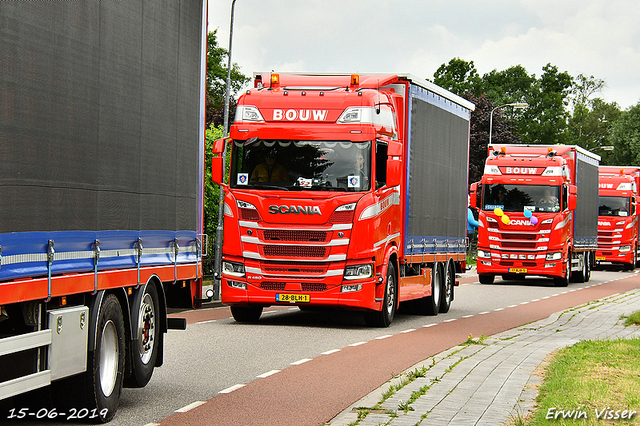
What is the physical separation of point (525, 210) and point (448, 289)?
9984mm

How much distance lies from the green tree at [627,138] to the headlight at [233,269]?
275 ft

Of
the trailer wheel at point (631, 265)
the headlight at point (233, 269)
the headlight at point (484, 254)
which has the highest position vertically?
the headlight at point (233, 269)

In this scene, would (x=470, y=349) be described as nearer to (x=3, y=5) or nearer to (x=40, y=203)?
(x=40, y=203)

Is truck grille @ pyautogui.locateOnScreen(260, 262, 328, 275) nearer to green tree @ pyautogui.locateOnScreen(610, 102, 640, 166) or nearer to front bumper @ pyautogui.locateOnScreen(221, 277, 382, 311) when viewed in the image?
front bumper @ pyautogui.locateOnScreen(221, 277, 382, 311)

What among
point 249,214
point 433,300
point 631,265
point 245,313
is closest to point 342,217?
point 249,214

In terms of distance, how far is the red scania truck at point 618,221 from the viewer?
46594 mm

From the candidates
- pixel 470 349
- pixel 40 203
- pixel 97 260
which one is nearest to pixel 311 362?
pixel 470 349

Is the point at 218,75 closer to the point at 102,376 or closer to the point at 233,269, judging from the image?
the point at 233,269

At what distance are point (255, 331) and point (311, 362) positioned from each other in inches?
150

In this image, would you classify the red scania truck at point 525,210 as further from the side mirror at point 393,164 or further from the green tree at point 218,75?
the green tree at point 218,75

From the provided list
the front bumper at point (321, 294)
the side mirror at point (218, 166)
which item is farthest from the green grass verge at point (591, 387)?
the side mirror at point (218, 166)

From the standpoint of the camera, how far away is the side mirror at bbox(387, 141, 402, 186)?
16.4 meters

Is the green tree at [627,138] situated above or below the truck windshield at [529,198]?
above

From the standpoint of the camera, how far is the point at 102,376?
8258 millimetres
